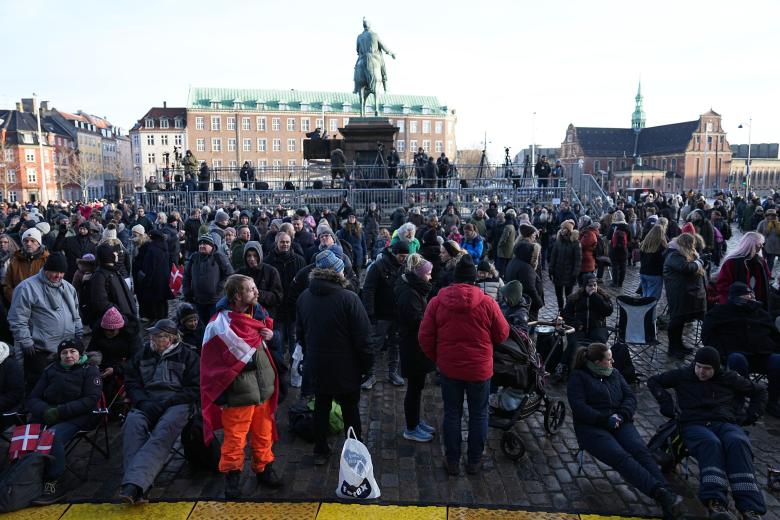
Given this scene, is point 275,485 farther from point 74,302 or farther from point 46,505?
point 74,302

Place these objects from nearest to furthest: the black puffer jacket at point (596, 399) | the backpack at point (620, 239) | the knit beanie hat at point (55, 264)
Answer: the black puffer jacket at point (596, 399), the knit beanie hat at point (55, 264), the backpack at point (620, 239)

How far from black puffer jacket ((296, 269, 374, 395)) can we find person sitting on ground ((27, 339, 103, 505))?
2205 millimetres

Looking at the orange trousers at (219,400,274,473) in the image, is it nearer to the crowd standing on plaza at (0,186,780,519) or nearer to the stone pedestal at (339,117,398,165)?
the crowd standing on plaza at (0,186,780,519)

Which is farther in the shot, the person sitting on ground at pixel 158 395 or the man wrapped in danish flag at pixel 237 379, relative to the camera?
the person sitting on ground at pixel 158 395

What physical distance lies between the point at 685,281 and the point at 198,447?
696cm

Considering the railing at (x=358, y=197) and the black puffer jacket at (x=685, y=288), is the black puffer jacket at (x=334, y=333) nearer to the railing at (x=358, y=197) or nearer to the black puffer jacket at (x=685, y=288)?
the black puffer jacket at (x=685, y=288)

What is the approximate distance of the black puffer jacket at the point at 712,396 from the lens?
16.2ft

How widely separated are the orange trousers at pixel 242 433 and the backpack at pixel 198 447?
52cm

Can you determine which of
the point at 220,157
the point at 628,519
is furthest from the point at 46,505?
the point at 220,157

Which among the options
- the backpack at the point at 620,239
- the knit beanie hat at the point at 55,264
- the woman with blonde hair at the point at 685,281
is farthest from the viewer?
the backpack at the point at 620,239

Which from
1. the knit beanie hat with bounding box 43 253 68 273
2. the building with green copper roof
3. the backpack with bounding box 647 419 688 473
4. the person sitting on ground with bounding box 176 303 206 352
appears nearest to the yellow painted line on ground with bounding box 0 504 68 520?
the person sitting on ground with bounding box 176 303 206 352

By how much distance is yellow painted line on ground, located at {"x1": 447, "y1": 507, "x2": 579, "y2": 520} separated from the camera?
4.45 meters

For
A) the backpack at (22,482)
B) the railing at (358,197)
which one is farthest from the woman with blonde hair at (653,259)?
the railing at (358,197)

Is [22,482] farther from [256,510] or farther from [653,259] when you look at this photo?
[653,259]
